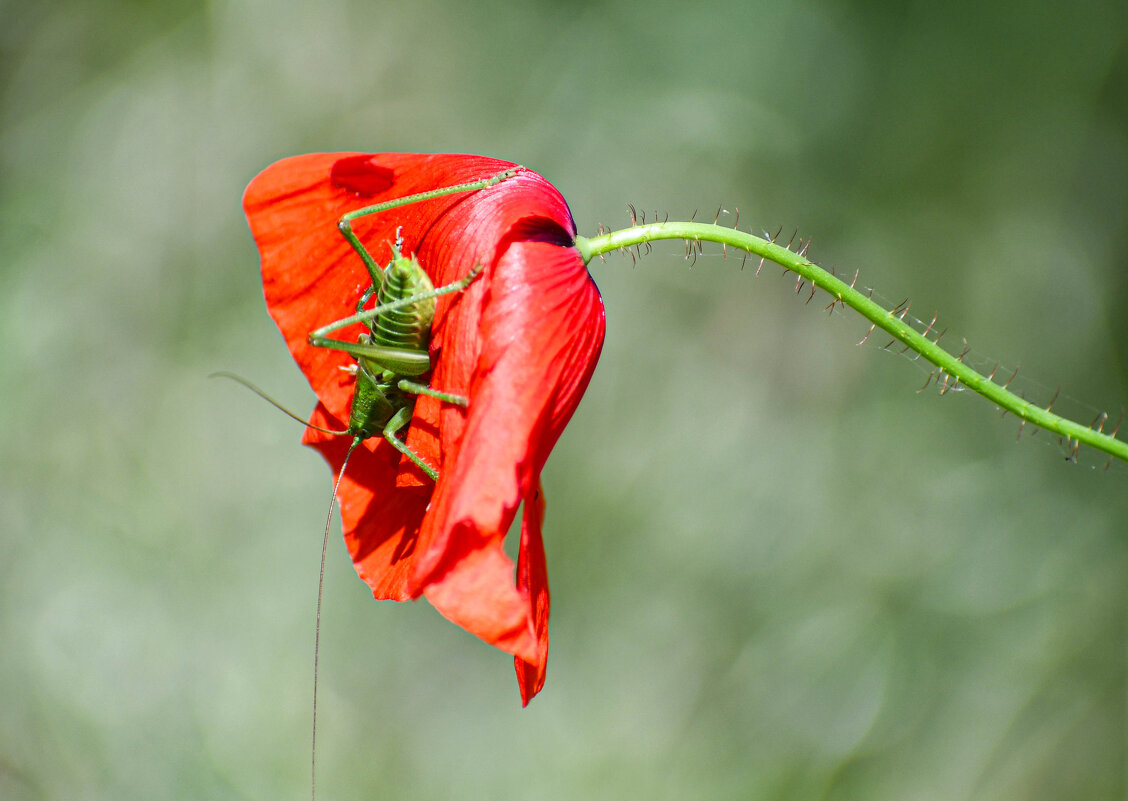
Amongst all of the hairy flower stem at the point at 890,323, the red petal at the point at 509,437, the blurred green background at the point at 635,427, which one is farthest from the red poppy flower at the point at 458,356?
the blurred green background at the point at 635,427

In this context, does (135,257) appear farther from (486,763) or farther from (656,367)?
(486,763)

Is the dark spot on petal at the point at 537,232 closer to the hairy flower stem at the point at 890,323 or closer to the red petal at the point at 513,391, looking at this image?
the red petal at the point at 513,391

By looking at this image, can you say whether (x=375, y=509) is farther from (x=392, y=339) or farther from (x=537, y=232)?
(x=537, y=232)

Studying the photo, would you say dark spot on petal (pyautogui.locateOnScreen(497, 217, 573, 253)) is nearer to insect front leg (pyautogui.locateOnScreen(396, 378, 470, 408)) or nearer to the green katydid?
the green katydid

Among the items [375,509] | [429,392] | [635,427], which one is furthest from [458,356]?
[635,427]

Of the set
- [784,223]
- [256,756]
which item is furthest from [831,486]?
[256,756]
